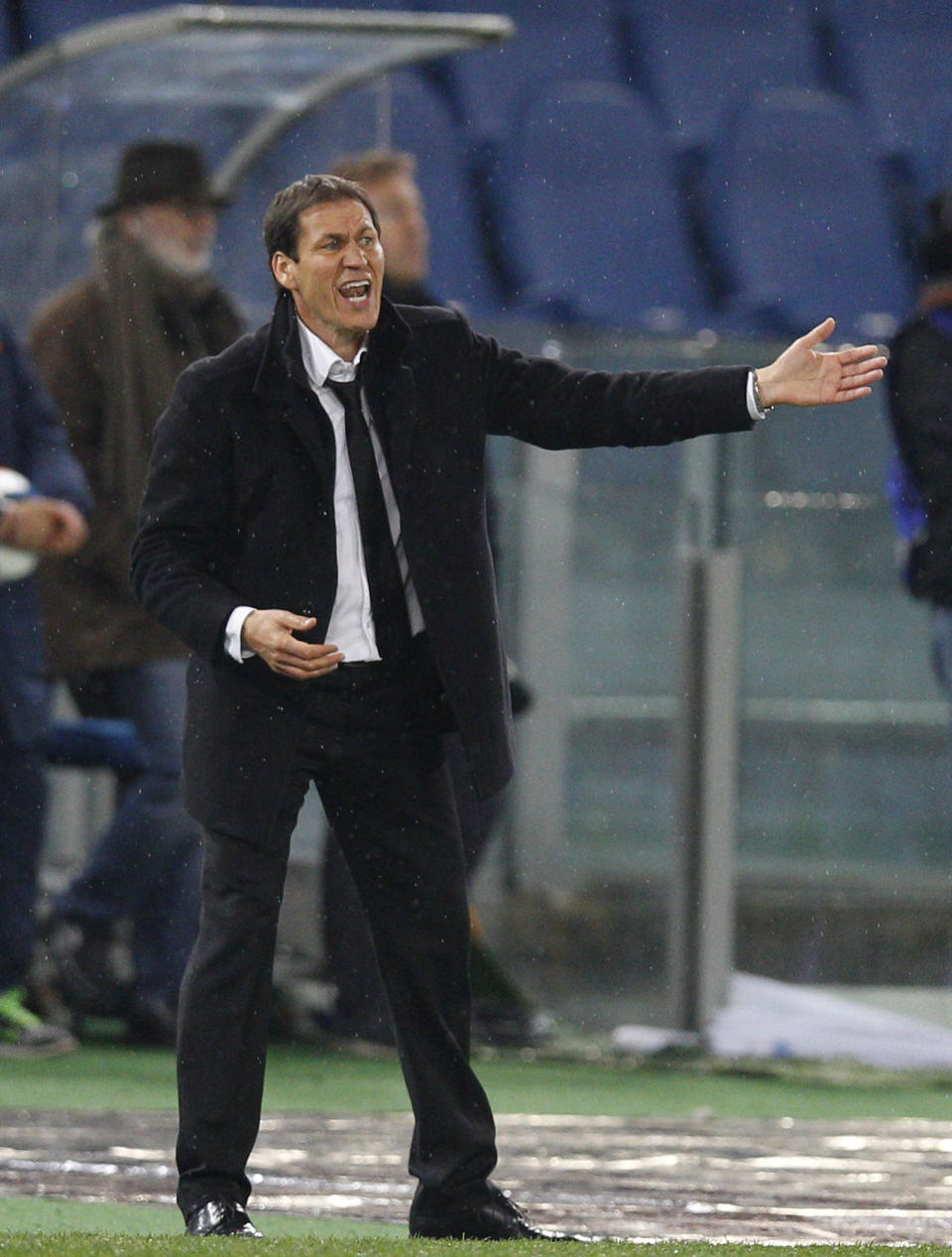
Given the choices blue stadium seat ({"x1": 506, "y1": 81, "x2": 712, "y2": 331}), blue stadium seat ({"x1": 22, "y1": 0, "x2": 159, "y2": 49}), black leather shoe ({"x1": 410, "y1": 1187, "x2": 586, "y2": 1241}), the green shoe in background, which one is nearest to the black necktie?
black leather shoe ({"x1": 410, "y1": 1187, "x2": 586, "y2": 1241})

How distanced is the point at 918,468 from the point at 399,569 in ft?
9.11

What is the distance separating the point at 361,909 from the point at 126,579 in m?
1.07

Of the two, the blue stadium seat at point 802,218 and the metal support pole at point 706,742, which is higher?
the blue stadium seat at point 802,218

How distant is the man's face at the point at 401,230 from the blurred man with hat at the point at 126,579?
643 mm

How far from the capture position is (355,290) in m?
3.65

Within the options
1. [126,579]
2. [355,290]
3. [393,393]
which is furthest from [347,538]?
[126,579]

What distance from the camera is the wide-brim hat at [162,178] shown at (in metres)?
6.62

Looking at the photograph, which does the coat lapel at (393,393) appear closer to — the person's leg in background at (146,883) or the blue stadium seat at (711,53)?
the person's leg in background at (146,883)

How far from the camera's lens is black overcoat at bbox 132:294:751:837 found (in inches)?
142

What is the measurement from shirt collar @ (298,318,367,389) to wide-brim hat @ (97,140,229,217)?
3.04 m

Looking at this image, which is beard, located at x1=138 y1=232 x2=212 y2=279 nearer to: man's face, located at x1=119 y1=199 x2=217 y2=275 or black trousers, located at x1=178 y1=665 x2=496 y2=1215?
man's face, located at x1=119 y1=199 x2=217 y2=275

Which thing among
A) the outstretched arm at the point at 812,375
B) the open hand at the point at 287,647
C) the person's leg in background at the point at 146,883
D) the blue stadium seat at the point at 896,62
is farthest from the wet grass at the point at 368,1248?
the blue stadium seat at the point at 896,62

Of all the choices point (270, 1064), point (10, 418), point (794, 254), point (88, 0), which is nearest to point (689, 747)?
point (270, 1064)

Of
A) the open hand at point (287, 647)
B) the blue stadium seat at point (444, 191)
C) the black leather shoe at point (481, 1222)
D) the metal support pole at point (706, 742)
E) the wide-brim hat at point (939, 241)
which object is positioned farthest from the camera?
the blue stadium seat at point (444, 191)
